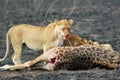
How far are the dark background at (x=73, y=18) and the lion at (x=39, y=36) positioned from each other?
465 millimetres

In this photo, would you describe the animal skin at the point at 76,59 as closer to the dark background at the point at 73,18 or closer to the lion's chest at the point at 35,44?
the dark background at the point at 73,18

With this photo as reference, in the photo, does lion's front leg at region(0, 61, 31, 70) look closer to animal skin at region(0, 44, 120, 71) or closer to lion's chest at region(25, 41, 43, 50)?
animal skin at region(0, 44, 120, 71)

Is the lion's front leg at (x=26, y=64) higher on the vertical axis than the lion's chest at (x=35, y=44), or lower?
lower

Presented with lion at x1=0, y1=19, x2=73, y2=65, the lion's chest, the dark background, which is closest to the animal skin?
the dark background

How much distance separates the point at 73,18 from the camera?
1923 cm

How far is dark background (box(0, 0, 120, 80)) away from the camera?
9.73 m

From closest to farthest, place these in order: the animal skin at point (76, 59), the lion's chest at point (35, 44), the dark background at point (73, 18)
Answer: the dark background at point (73, 18) < the animal skin at point (76, 59) < the lion's chest at point (35, 44)

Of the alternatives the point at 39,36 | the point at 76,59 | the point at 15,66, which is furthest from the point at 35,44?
the point at 76,59

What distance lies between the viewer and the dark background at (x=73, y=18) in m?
9.73

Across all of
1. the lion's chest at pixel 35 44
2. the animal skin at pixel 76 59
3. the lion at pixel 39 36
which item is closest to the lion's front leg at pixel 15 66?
the animal skin at pixel 76 59

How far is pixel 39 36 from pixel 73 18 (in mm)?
8352

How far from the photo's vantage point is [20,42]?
11078 millimetres

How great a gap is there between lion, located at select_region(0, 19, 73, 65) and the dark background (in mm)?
465

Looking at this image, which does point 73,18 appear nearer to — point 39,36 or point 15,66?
point 39,36
